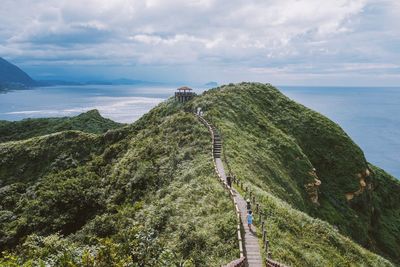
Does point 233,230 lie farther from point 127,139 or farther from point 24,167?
point 24,167

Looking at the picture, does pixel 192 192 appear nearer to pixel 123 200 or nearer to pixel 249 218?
pixel 249 218

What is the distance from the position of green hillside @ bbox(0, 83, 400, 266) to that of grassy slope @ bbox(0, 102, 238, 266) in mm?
118

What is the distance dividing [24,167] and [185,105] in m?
30.1

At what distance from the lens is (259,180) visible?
38531mm

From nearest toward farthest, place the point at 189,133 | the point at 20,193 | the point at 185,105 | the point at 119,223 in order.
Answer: the point at 119,223
the point at 189,133
the point at 20,193
the point at 185,105

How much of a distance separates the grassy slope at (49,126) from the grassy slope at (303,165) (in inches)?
1995

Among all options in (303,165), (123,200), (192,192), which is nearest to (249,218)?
(192,192)

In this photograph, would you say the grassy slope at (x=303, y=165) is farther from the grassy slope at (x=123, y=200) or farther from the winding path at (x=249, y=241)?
the grassy slope at (x=123, y=200)

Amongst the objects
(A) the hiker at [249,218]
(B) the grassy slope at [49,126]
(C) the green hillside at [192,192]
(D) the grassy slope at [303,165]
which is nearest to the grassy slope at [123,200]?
(C) the green hillside at [192,192]

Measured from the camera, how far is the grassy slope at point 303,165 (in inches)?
1556

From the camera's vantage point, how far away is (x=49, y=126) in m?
107

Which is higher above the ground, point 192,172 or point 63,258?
point 63,258

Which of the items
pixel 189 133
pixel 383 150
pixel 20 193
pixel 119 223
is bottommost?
pixel 383 150

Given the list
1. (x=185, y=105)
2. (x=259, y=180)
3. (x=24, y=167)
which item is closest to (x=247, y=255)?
(x=259, y=180)
